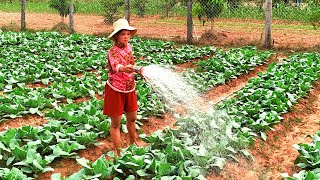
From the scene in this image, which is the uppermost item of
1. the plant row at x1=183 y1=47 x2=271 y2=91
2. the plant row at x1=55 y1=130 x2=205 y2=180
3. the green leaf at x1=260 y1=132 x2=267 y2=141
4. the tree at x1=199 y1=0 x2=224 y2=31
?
the tree at x1=199 y1=0 x2=224 y2=31

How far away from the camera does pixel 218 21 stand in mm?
20078

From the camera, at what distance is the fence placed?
15.5 metres

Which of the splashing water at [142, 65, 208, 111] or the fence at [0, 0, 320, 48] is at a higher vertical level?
the fence at [0, 0, 320, 48]

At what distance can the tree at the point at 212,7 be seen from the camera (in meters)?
15.5

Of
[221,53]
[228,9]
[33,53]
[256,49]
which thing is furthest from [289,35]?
[33,53]

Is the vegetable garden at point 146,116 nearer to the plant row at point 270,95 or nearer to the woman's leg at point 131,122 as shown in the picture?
the plant row at point 270,95

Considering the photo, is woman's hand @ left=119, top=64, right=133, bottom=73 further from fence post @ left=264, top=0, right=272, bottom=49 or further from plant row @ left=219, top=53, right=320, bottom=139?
fence post @ left=264, top=0, right=272, bottom=49

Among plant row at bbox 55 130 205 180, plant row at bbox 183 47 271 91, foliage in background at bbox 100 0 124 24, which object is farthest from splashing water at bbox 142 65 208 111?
foliage in background at bbox 100 0 124 24

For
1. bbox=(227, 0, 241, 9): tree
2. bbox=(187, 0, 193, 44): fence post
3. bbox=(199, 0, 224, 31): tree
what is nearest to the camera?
bbox=(187, 0, 193, 44): fence post

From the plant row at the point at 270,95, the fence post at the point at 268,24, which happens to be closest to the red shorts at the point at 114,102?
the plant row at the point at 270,95

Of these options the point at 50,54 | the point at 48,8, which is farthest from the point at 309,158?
the point at 48,8

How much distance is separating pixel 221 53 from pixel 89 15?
1992 cm

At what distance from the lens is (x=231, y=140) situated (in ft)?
17.9

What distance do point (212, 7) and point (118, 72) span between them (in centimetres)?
1115
